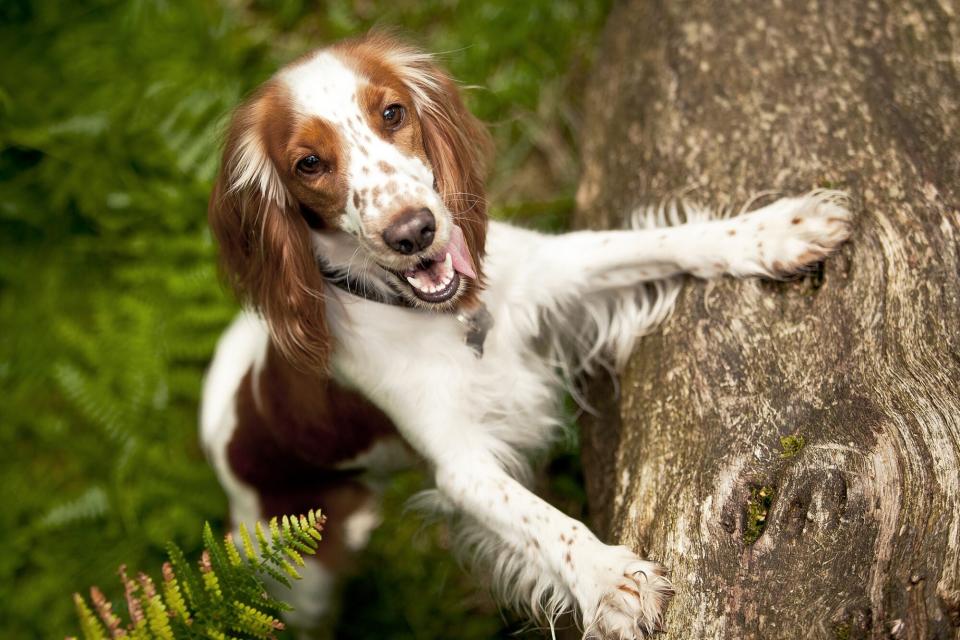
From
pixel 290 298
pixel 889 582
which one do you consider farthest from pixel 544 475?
pixel 889 582

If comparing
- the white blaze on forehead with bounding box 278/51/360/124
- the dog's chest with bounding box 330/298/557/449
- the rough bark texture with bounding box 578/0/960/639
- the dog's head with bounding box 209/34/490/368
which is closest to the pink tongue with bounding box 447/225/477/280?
the dog's head with bounding box 209/34/490/368

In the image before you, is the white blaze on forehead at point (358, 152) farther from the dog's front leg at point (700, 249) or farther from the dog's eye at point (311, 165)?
the dog's front leg at point (700, 249)

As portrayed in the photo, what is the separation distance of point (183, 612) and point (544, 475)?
6.58 ft

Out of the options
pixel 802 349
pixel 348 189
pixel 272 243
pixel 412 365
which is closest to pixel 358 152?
pixel 348 189

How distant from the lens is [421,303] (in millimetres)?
2686

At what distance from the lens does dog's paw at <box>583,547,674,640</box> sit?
2.32 metres

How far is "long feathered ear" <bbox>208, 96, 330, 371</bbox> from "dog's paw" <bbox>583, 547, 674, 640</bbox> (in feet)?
3.64

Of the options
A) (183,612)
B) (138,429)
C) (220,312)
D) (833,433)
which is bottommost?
(138,429)

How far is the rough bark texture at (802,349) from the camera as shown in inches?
85.4

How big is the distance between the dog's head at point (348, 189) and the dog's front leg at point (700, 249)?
46 cm

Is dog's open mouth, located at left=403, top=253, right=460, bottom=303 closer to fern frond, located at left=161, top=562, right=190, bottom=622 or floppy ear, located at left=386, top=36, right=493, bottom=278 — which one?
floppy ear, located at left=386, top=36, right=493, bottom=278

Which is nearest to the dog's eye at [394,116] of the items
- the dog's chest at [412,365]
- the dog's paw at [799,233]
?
the dog's chest at [412,365]

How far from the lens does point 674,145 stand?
3.33 metres

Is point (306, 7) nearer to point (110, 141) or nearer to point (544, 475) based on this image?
point (110, 141)
